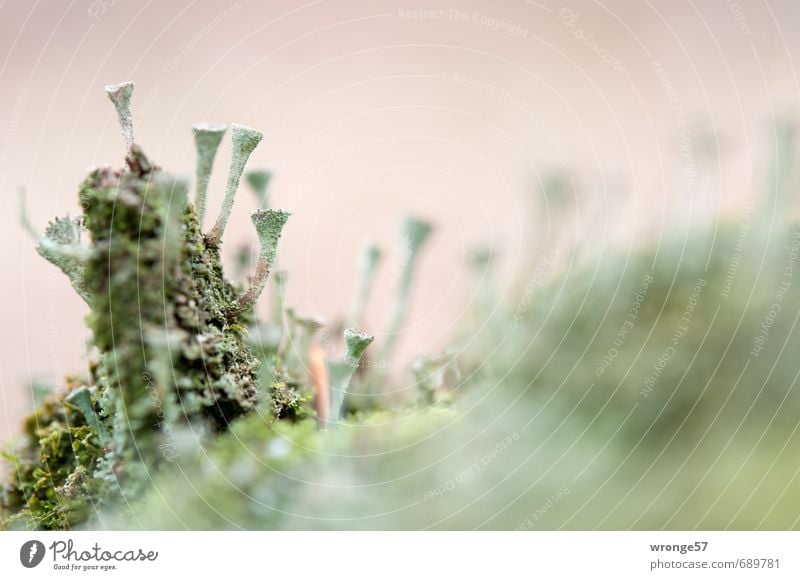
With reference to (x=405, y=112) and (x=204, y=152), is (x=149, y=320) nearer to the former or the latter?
(x=204, y=152)

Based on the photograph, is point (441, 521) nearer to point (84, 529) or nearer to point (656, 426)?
point (656, 426)

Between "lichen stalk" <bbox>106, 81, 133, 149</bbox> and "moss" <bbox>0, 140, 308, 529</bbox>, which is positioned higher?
"lichen stalk" <bbox>106, 81, 133, 149</bbox>

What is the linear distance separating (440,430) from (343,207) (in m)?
0.69

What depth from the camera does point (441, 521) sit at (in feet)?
1.70
